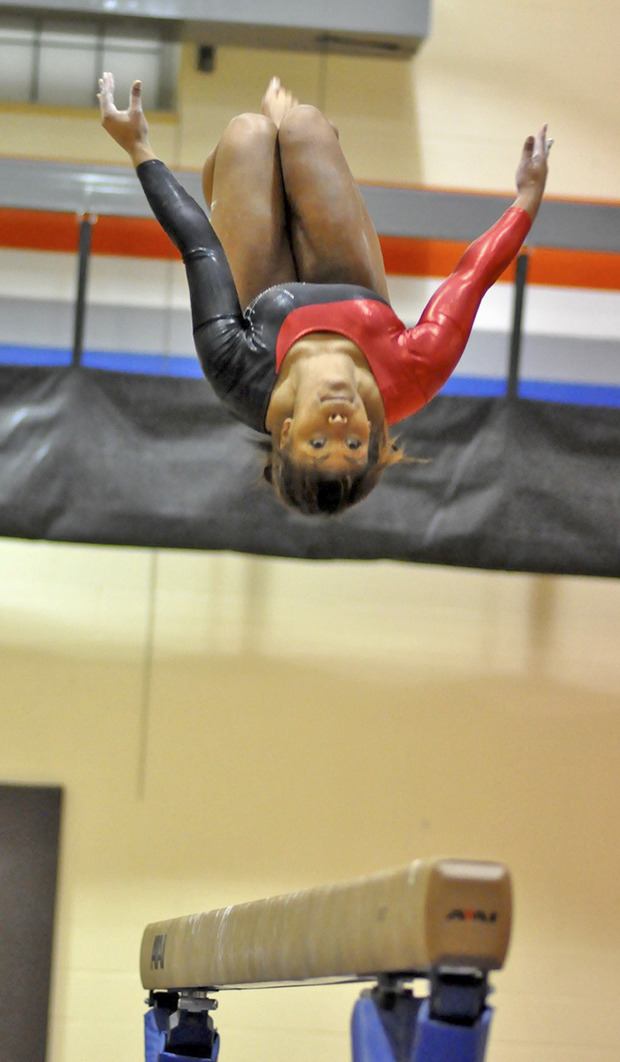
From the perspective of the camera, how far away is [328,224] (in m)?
3.33

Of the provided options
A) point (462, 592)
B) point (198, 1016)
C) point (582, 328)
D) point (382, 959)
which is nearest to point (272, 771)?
point (462, 592)

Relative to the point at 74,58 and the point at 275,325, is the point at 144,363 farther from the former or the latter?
the point at 275,325

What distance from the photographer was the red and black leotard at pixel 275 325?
3074 millimetres

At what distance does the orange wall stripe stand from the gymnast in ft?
6.84

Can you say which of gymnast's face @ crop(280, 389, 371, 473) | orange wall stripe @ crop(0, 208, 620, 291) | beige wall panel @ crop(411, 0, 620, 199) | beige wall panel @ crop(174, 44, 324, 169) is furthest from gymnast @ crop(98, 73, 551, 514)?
beige wall panel @ crop(411, 0, 620, 199)

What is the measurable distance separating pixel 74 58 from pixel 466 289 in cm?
365

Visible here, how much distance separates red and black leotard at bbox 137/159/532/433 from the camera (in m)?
3.07

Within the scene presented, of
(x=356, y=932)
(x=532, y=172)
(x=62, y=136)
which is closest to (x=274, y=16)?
(x=62, y=136)

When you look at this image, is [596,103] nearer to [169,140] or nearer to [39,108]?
[169,140]

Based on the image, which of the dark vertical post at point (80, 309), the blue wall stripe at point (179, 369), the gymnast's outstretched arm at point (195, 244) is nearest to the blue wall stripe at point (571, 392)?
the blue wall stripe at point (179, 369)

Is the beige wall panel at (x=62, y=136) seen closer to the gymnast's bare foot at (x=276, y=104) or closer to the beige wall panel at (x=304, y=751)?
the beige wall panel at (x=304, y=751)

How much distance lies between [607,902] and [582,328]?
2.44 meters

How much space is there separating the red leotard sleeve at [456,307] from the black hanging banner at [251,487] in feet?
6.00

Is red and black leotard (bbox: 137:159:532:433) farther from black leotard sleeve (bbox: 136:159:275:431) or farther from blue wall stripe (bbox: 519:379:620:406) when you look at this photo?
blue wall stripe (bbox: 519:379:620:406)
